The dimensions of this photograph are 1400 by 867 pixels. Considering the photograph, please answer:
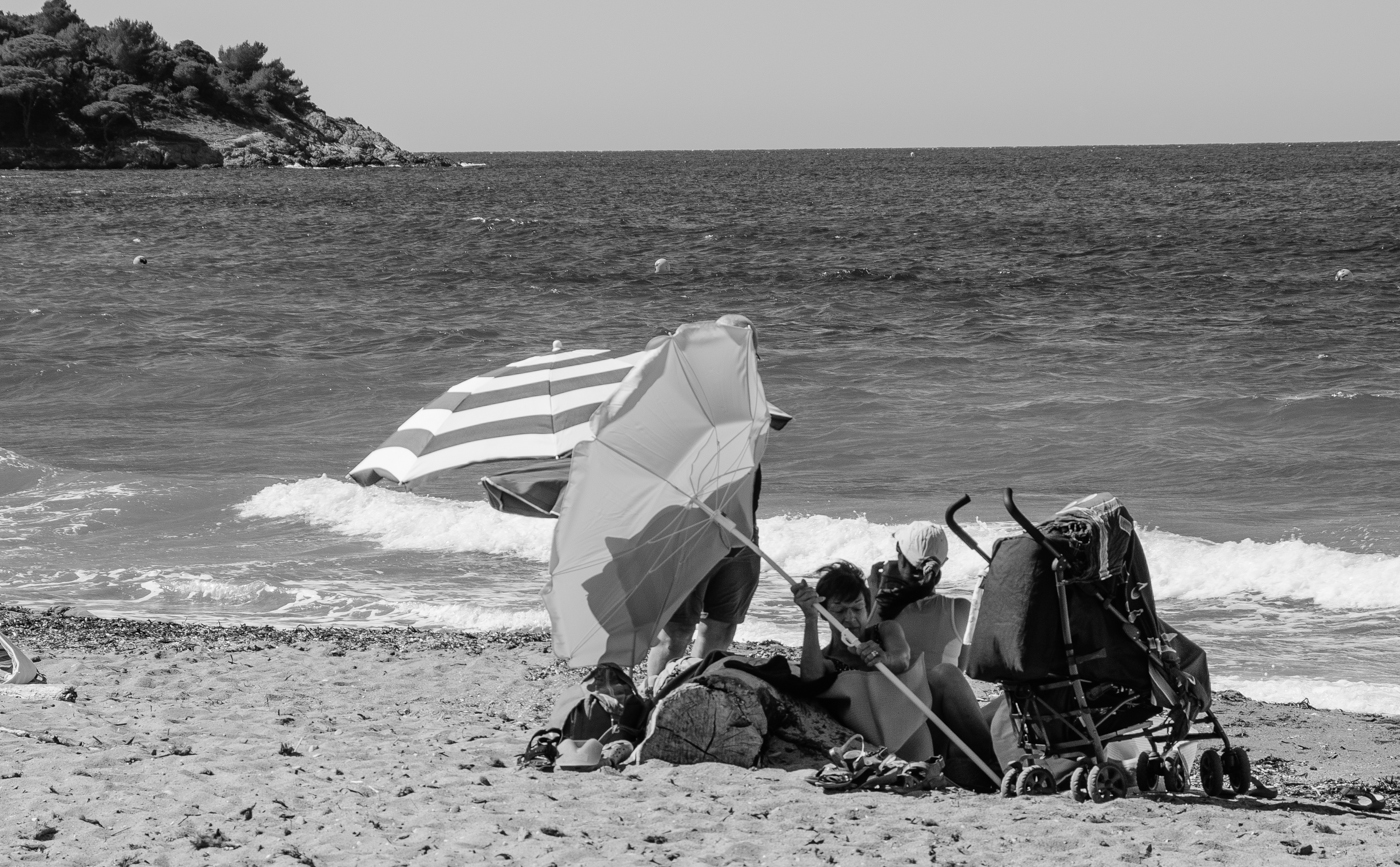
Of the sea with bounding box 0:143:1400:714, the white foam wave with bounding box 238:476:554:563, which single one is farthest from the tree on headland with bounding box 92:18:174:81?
the white foam wave with bounding box 238:476:554:563

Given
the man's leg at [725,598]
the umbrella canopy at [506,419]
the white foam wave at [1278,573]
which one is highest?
the umbrella canopy at [506,419]

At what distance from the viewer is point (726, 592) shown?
19.0 ft

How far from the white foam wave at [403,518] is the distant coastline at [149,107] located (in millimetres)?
86979

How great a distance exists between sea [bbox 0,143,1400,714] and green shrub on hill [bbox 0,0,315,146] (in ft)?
189

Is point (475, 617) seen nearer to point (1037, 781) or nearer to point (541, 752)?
point (541, 752)

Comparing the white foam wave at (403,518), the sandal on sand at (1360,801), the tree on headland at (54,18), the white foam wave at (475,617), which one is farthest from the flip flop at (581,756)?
the tree on headland at (54,18)

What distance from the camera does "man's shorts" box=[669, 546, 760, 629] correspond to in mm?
5746

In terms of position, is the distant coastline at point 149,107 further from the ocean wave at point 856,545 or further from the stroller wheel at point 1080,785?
the stroller wheel at point 1080,785

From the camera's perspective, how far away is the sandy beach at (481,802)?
13.1ft

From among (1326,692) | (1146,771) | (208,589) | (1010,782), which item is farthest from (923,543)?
(208,589)

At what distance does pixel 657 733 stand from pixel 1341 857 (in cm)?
241

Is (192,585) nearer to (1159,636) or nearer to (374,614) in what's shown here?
(374,614)

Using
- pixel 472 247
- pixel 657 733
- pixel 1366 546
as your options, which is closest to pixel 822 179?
pixel 472 247

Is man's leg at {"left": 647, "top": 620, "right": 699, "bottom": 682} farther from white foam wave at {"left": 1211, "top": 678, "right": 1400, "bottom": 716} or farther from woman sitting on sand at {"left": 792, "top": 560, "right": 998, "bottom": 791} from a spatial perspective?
white foam wave at {"left": 1211, "top": 678, "right": 1400, "bottom": 716}
